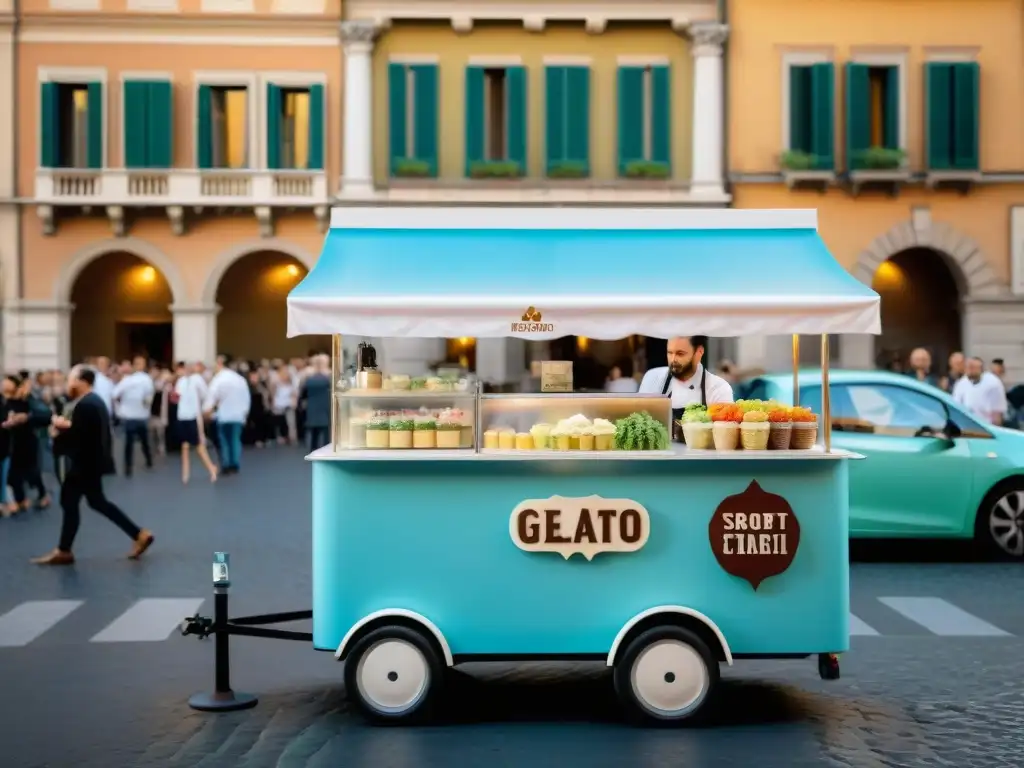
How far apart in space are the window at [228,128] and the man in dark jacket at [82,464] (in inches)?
733

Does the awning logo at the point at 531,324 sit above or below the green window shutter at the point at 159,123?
below

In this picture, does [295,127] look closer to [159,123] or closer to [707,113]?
[159,123]

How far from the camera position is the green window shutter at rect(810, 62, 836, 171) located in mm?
31000

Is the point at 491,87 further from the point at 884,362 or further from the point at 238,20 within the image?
the point at 884,362

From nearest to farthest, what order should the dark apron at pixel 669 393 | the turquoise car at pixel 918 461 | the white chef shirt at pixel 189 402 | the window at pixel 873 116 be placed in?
the dark apron at pixel 669 393, the turquoise car at pixel 918 461, the white chef shirt at pixel 189 402, the window at pixel 873 116

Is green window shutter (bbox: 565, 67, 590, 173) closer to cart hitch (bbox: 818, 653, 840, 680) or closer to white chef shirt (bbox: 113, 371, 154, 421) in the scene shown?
white chef shirt (bbox: 113, 371, 154, 421)

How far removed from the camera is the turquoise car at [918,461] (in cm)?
1352

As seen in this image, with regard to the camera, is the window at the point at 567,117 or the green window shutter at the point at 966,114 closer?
the green window shutter at the point at 966,114

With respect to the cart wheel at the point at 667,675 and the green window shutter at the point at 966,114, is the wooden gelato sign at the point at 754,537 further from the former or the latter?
the green window shutter at the point at 966,114

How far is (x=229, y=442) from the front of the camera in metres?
23.1

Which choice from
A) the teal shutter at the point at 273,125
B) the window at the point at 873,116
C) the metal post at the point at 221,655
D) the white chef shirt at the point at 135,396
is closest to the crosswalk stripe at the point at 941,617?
the metal post at the point at 221,655

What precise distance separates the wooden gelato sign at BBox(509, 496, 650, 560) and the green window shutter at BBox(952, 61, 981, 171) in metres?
25.7

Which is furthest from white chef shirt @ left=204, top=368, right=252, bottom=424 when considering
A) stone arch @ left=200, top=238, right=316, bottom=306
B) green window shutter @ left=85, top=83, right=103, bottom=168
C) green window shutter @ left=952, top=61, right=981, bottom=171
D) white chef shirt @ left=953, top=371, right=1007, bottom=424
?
green window shutter @ left=952, top=61, right=981, bottom=171

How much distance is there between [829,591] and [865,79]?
25241mm
